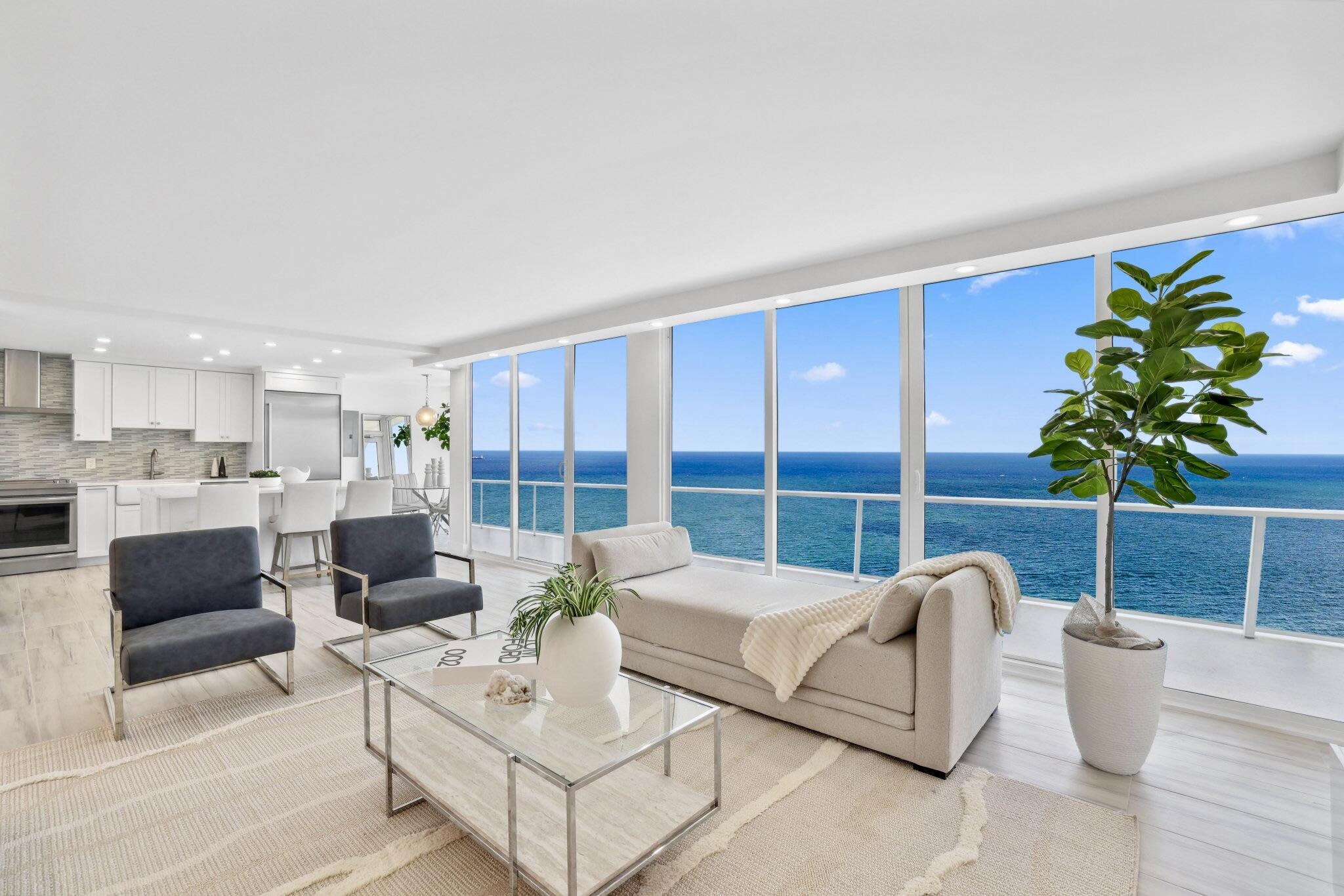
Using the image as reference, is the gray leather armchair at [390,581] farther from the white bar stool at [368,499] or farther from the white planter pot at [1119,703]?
the white planter pot at [1119,703]

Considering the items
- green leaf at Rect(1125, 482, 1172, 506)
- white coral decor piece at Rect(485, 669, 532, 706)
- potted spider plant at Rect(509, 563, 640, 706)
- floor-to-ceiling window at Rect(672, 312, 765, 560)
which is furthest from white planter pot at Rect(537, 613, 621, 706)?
floor-to-ceiling window at Rect(672, 312, 765, 560)

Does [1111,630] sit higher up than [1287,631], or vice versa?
[1111,630]

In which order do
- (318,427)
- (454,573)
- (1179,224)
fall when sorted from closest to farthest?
(1179,224) < (454,573) < (318,427)

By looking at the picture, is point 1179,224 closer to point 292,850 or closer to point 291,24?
point 291,24

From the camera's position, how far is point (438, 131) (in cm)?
229

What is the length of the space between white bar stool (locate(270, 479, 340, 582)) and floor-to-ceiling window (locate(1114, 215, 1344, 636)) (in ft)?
36.2

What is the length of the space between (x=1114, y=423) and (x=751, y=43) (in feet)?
6.77

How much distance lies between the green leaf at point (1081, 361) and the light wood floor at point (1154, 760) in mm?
1602

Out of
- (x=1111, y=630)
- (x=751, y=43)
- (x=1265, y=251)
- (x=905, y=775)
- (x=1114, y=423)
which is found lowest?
(x=905, y=775)

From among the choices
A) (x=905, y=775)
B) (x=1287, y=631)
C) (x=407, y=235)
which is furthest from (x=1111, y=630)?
(x=407, y=235)

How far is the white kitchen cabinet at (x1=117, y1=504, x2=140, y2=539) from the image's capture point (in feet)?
22.4

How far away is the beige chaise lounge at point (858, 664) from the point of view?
7.73 feet

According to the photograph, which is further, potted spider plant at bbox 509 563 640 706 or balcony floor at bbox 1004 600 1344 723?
balcony floor at bbox 1004 600 1344 723

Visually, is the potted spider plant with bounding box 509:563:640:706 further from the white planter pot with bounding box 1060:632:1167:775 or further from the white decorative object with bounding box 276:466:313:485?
the white decorative object with bounding box 276:466:313:485
